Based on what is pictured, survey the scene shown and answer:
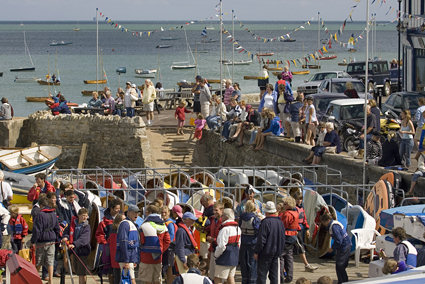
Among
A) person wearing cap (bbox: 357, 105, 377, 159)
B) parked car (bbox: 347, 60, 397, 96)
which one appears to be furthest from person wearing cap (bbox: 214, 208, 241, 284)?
parked car (bbox: 347, 60, 397, 96)

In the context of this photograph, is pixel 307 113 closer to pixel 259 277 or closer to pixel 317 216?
pixel 317 216

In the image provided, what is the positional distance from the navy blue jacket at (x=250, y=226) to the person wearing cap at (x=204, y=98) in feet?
51.2

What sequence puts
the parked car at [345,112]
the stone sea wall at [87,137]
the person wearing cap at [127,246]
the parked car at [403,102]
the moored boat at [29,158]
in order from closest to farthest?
1. the person wearing cap at [127,246]
2. the parked car at [345,112]
3. the parked car at [403,102]
4. the moored boat at [29,158]
5. the stone sea wall at [87,137]

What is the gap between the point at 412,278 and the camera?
855cm

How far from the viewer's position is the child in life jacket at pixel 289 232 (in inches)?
515

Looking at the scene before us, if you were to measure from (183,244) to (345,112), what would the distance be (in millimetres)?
11704

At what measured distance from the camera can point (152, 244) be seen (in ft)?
39.9

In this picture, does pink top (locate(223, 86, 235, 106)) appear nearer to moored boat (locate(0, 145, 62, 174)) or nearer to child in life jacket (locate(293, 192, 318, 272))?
moored boat (locate(0, 145, 62, 174))

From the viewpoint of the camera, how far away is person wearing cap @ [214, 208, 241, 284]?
39.8ft

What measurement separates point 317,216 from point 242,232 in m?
2.74

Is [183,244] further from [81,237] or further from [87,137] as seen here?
[87,137]

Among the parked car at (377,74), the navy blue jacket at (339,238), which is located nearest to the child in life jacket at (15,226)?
the navy blue jacket at (339,238)

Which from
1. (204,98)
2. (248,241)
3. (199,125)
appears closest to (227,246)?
(248,241)

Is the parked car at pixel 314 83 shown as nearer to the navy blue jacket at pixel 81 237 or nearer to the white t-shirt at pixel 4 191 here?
the white t-shirt at pixel 4 191
